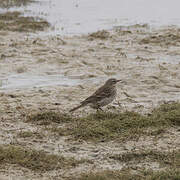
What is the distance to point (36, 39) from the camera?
56.5ft

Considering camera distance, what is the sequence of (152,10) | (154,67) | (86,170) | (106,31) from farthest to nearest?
(152,10), (106,31), (154,67), (86,170)

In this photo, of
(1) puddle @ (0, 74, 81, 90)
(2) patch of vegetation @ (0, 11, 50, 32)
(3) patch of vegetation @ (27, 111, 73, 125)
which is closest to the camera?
(3) patch of vegetation @ (27, 111, 73, 125)

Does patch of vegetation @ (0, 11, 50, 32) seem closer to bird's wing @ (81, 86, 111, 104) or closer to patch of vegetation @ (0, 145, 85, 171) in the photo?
bird's wing @ (81, 86, 111, 104)

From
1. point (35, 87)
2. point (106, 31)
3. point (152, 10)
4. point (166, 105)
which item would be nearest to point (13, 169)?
point (166, 105)

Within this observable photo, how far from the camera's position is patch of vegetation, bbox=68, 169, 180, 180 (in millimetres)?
6506

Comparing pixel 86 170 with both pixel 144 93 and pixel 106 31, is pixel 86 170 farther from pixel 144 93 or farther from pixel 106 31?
pixel 106 31

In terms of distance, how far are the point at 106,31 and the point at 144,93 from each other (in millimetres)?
7679

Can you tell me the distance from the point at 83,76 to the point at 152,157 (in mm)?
5778

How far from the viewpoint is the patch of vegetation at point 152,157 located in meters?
7.14

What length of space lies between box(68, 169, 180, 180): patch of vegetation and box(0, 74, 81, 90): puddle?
218 inches

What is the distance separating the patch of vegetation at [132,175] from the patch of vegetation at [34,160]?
1.70 ft

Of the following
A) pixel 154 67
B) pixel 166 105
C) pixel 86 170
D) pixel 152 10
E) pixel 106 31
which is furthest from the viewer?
pixel 152 10

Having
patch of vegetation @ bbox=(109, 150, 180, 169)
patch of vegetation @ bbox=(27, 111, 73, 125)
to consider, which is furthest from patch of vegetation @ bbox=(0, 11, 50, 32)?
patch of vegetation @ bbox=(109, 150, 180, 169)

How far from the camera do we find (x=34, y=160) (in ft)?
23.6
